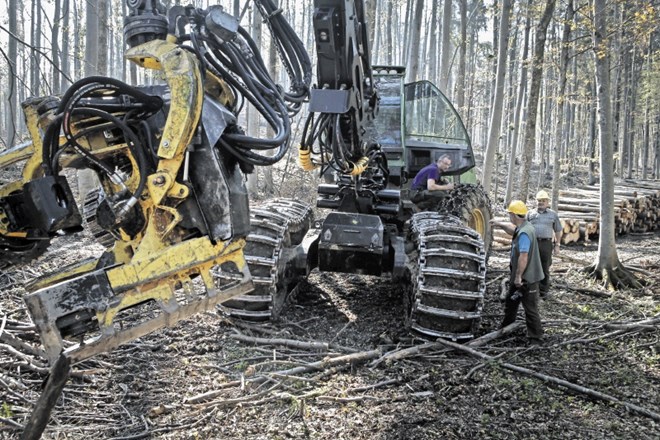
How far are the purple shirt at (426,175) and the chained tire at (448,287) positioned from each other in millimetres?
1793

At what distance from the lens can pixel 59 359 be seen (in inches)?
105

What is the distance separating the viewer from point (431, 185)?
6.85 metres

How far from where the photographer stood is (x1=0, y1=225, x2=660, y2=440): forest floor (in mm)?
3652

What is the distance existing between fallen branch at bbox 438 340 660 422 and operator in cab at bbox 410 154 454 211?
243 centimetres

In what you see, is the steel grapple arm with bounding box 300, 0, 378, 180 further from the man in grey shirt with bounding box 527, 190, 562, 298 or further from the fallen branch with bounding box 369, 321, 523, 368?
the man in grey shirt with bounding box 527, 190, 562, 298

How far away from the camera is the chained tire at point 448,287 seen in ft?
16.4

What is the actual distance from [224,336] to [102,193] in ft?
7.44

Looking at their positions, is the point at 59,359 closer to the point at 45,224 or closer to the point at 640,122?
the point at 45,224

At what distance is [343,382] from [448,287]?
1.34 m

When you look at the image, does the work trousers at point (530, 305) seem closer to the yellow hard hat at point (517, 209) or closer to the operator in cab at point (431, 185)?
the yellow hard hat at point (517, 209)

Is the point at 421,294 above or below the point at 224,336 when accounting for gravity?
above

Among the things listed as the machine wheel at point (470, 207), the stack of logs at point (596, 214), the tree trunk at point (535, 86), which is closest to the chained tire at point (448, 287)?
the machine wheel at point (470, 207)

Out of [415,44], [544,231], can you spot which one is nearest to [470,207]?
[544,231]

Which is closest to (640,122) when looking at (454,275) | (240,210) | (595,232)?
(595,232)
